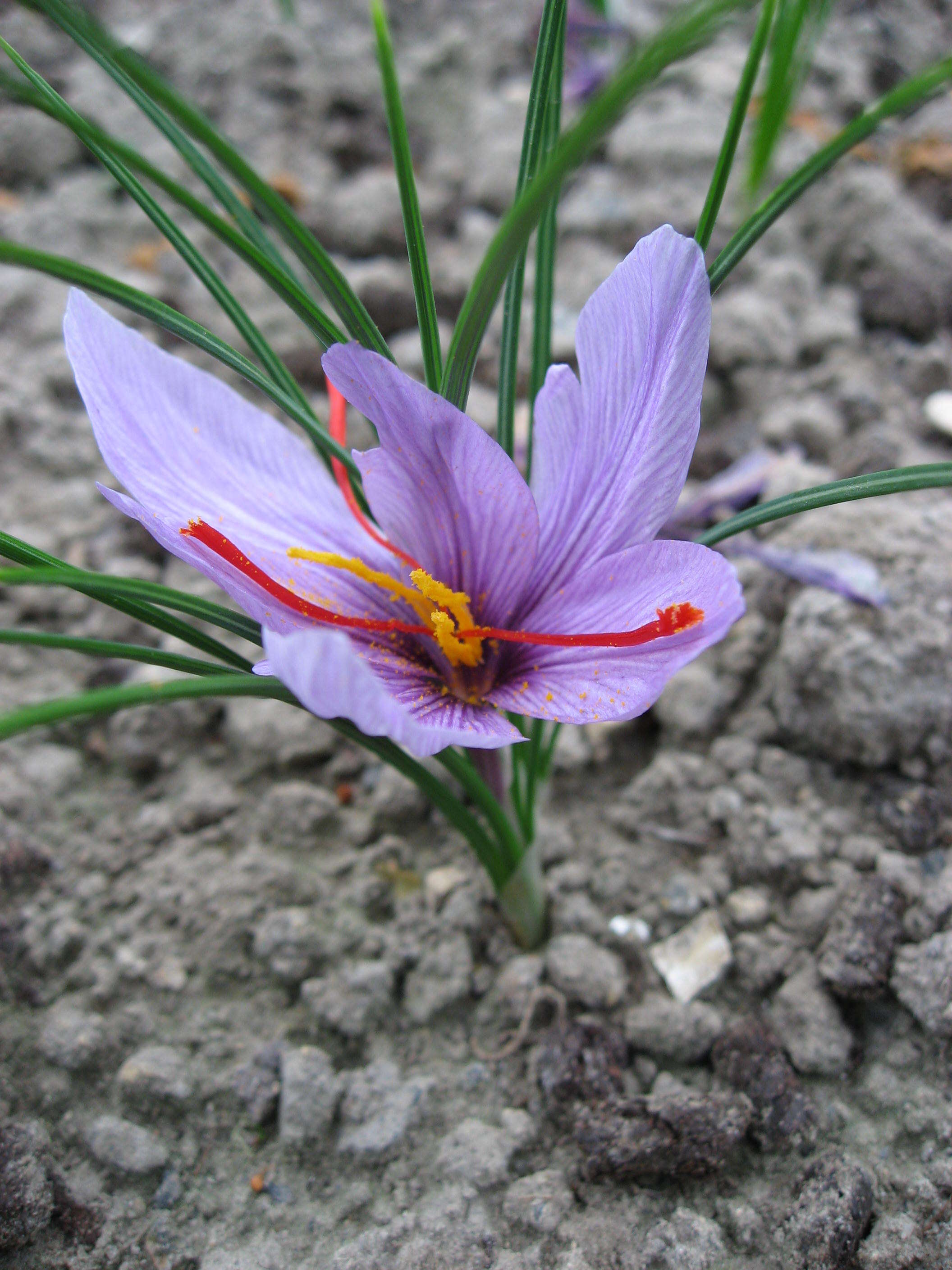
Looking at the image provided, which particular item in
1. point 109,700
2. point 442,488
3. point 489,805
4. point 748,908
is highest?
point 109,700

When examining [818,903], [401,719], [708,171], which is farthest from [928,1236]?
[708,171]

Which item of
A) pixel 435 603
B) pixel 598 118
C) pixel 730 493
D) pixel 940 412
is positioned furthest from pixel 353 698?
pixel 940 412

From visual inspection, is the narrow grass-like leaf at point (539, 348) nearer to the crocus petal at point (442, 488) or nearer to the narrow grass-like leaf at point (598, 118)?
the crocus petal at point (442, 488)

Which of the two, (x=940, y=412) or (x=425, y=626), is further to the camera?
(x=940, y=412)

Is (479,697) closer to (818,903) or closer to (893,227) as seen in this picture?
(818,903)

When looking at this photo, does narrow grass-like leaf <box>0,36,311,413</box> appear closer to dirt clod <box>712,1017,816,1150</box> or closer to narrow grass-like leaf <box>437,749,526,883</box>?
narrow grass-like leaf <box>437,749,526,883</box>

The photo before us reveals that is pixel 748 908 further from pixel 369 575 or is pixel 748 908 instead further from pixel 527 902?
pixel 369 575
